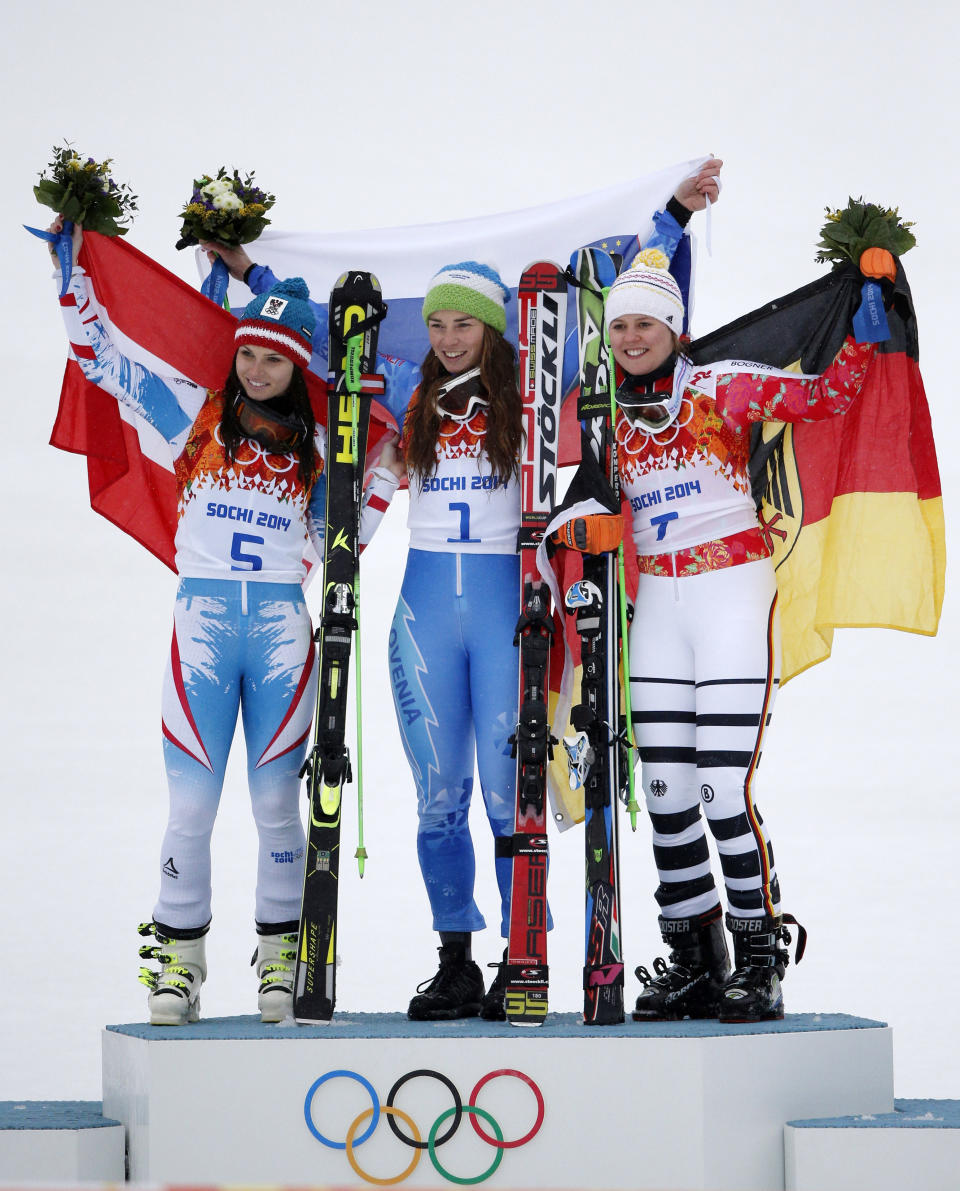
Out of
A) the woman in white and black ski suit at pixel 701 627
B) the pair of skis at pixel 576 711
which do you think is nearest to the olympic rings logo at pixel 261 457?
the pair of skis at pixel 576 711

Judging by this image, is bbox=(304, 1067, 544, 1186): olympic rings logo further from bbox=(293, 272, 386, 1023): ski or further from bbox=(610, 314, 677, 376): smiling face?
bbox=(610, 314, 677, 376): smiling face

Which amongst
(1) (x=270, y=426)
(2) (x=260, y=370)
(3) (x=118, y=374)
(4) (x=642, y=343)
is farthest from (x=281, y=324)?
(4) (x=642, y=343)

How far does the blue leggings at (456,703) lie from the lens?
3.82m

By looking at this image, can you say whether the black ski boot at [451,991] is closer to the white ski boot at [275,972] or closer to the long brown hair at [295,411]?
the white ski boot at [275,972]

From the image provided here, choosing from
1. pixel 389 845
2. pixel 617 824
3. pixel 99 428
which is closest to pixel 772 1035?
pixel 617 824

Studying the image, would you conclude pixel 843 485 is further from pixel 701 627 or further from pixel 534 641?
pixel 534 641

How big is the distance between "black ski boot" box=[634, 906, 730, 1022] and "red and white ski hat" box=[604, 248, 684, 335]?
1530 mm

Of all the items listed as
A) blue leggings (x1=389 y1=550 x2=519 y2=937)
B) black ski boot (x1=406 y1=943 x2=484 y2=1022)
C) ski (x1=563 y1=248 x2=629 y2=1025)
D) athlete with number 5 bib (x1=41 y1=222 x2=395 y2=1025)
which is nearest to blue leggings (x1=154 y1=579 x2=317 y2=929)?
athlete with number 5 bib (x1=41 y1=222 x2=395 y2=1025)

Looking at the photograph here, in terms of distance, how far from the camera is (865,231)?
377 centimetres

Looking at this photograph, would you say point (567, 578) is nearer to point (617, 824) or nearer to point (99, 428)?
point (617, 824)

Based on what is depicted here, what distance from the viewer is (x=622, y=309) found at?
385 centimetres

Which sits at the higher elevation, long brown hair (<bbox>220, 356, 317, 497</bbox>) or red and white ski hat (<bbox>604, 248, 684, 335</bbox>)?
red and white ski hat (<bbox>604, 248, 684, 335</bbox>)

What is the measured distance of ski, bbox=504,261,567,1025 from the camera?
364 centimetres

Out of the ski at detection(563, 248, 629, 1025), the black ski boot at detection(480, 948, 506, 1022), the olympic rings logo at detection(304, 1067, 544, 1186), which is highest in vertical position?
the ski at detection(563, 248, 629, 1025)
